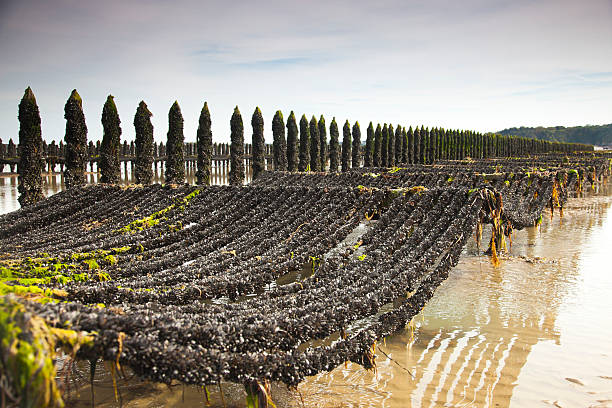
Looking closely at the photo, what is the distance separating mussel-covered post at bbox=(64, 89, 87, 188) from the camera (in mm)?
15938

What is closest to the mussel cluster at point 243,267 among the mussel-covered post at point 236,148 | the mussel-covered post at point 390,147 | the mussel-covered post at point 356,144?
the mussel-covered post at point 236,148

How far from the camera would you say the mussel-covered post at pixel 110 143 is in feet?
55.1

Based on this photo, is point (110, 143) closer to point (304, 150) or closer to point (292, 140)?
point (292, 140)

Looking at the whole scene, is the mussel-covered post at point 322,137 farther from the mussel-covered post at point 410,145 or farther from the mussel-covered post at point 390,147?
the mussel-covered post at point 410,145

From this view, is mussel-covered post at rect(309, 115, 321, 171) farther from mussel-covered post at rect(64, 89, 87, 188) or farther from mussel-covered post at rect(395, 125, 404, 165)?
mussel-covered post at rect(64, 89, 87, 188)

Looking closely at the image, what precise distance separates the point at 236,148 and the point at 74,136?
8602mm

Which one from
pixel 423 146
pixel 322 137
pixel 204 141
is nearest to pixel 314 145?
pixel 322 137

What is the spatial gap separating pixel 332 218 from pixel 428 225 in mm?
1414

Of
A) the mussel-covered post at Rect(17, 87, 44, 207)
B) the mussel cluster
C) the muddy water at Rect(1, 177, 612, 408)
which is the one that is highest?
the mussel-covered post at Rect(17, 87, 44, 207)

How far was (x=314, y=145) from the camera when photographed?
2928 cm

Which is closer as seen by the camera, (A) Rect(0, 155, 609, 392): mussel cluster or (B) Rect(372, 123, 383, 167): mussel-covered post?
(A) Rect(0, 155, 609, 392): mussel cluster

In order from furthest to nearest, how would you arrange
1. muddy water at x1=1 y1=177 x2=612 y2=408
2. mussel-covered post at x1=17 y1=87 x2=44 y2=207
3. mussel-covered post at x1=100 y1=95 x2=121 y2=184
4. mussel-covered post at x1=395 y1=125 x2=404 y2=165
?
mussel-covered post at x1=395 y1=125 x2=404 y2=165
mussel-covered post at x1=100 y1=95 x2=121 y2=184
mussel-covered post at x1=17 y1=87 x2=44 y2=207
muddy water at x1=1 y1=177 x2=612 y2=408

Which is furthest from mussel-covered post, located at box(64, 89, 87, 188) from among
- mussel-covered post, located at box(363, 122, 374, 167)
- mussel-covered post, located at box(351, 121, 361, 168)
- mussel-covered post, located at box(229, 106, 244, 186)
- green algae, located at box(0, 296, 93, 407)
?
mussel-covered post, located at box(363, 122, 374, 167)

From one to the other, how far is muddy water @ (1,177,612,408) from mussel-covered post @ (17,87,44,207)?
13.0 meters
